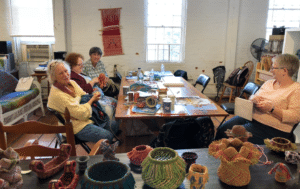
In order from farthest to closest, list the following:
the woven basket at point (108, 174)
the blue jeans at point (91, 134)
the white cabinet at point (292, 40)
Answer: the white cabinet at point (292, 40) → the blue jeans at point (91, 134) → the woven basket at point (108, 174)

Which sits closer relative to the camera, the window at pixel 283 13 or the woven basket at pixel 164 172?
the woven basket at pixel 164 172

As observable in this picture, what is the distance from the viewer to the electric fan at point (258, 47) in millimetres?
5805

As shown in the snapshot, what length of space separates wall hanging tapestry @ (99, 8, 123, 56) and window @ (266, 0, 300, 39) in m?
4.03

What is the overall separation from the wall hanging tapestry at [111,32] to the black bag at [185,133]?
4403mm

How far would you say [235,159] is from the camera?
946 mm

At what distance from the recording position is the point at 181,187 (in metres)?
1.00

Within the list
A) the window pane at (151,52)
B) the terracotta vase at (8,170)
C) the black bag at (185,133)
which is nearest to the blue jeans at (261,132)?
the black bag at (185,133)

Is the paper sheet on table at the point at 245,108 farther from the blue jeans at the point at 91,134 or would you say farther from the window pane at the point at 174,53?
the window pane at the point at 174,53

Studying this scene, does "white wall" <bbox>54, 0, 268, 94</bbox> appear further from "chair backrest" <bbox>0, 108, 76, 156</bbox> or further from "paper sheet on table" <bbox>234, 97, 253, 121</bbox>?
"chair backrest" <bbox>0, 108, 76, 156</bbox>

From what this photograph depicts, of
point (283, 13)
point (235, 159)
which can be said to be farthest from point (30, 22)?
point (283, 13)

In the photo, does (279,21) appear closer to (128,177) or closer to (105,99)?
(105,99)

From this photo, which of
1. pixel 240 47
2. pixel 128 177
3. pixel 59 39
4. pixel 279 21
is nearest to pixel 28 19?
pixel 59 39

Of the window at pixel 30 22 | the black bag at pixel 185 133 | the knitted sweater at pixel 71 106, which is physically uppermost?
the window at pixel 30 22

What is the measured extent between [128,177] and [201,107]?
70.6 inches
